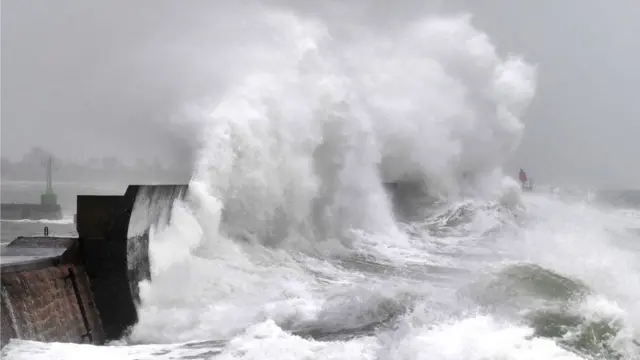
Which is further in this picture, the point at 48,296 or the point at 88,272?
the point at 88,272

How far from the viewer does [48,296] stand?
6629 mm

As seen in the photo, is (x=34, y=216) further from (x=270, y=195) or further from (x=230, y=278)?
(x=230, y=278)

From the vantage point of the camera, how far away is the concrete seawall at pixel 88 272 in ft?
21.0

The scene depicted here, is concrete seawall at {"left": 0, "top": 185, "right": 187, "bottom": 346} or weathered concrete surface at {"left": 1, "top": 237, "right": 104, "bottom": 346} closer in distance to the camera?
weathered concrete surface at {"left": 1, "top": 237, "right": 104, "bottom": 346}

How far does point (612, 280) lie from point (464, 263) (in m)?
4.59

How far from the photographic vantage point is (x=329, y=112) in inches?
635

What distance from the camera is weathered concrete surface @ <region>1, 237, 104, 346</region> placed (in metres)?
6.02

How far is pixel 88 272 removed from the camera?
7539mm

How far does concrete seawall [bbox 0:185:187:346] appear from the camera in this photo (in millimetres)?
6395

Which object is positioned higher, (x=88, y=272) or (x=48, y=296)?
(x=88, y=272)

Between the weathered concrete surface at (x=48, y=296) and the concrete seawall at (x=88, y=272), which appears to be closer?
the weathered concrete surface at (x=48, y=296)

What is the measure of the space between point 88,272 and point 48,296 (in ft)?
3.02

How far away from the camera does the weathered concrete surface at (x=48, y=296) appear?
602 cm

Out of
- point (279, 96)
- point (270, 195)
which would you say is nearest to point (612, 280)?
point (270, 195)
